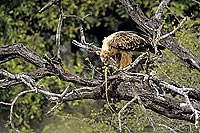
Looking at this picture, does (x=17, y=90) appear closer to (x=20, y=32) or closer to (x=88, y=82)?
(x=20, y=32)

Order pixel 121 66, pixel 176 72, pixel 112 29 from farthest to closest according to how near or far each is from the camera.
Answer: pixel 112 29 < pixel 176 72 < pixel 121 66

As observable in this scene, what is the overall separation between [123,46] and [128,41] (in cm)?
4

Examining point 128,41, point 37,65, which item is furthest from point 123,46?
point 37,65

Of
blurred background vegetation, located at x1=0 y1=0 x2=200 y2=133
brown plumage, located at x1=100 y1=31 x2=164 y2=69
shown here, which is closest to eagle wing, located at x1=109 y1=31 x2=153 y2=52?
brown plumage, located at x1=100 y1=31 x2=164 y2=69

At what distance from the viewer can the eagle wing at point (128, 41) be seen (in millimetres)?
1860

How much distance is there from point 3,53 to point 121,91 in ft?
2.62

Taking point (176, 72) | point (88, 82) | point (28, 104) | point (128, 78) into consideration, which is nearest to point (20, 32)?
point (28, 104)

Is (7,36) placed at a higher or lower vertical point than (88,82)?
higher

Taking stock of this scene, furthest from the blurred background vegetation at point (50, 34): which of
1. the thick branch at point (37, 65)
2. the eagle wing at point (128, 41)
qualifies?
the eagle wing at point (128, 41)

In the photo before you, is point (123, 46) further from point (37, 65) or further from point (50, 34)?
point (50, 34)

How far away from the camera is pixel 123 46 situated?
6.16 feet

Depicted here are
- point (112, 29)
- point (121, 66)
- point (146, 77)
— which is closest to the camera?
point (146, 77)

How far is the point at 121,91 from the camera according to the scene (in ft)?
6.56

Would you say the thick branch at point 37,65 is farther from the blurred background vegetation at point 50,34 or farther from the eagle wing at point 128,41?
the blurred background vegetation at point 50,34
